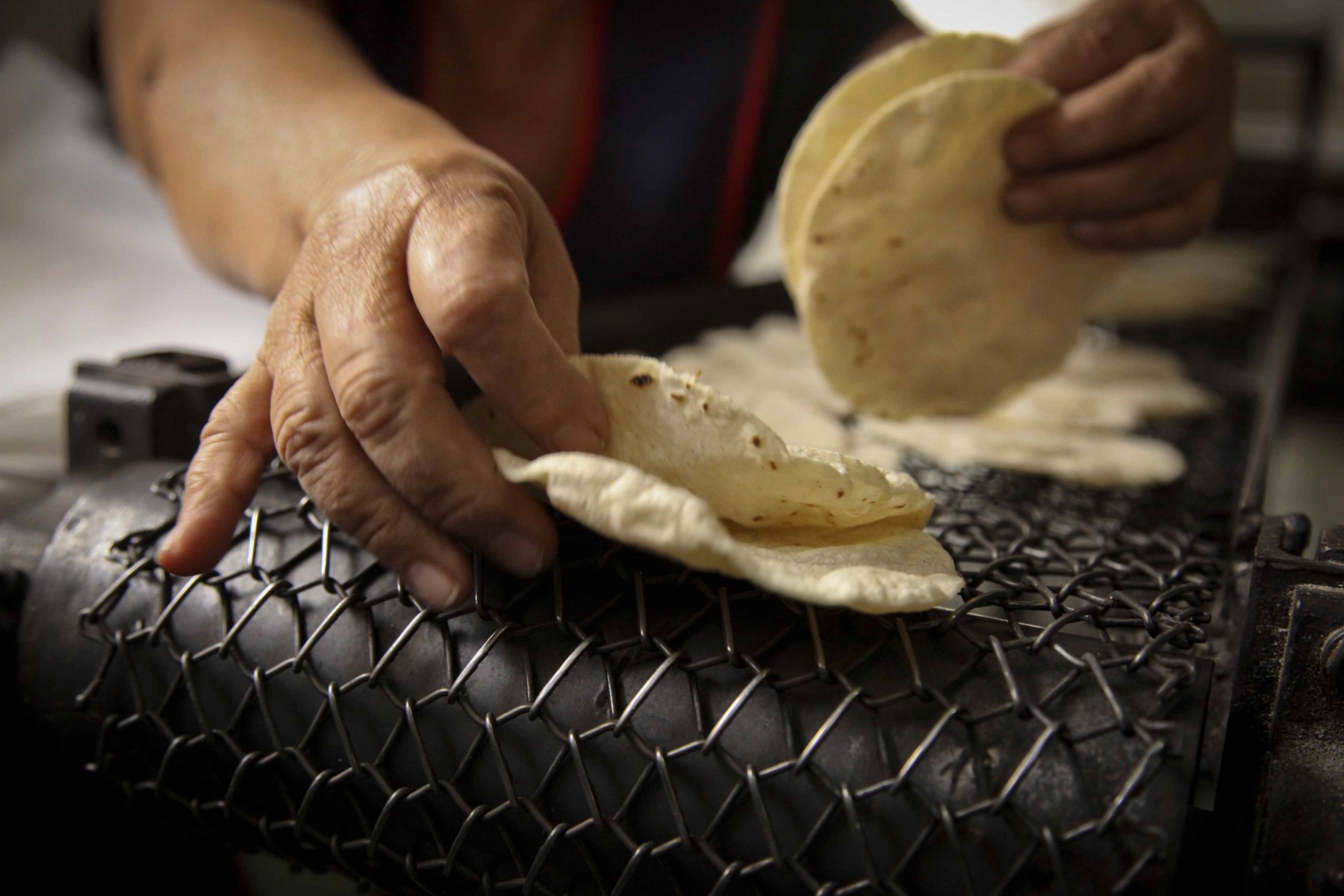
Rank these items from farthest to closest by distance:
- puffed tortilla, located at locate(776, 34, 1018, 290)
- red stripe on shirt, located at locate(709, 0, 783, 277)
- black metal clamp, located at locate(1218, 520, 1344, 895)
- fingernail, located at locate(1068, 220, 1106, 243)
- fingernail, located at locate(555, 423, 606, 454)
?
red stripe on shirt, located at locate(709, 0, 783, 277) < fingernail, located at locate(1068, 220, 1106, 243) < puffed tortilla, located at locate(776, 34, 1018, 290) < fingernail, located at locate(555, 423, 606, 454) < black metal clamp, located at locate(1218, 520, 1344, 895)

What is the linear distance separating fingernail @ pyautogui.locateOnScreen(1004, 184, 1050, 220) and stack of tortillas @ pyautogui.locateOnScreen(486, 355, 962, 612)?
0.53 m

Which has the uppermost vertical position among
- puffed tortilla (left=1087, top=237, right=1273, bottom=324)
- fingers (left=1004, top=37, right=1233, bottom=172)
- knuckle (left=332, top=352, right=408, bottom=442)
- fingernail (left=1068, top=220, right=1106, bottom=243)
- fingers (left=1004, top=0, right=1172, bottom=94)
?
fingers (left=1004, top=0, right=1172, bottom=94)

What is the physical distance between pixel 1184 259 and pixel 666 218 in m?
1.31

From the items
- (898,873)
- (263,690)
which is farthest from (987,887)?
(263,690)

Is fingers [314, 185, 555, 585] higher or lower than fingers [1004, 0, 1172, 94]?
lower

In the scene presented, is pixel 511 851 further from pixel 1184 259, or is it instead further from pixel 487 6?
pixel 1184 259

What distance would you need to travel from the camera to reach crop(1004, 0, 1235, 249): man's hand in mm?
959

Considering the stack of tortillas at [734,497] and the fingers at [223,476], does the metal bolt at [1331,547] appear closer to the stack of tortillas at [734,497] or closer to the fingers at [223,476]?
the stack of tortillas at [734,497]

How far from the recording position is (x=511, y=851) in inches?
21.9

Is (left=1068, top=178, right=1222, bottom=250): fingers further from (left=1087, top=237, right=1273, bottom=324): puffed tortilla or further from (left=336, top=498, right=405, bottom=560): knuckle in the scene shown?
(left=336, top=498, right=405, bottom=560): knuckle

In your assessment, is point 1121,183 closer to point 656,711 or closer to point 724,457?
point 724,457

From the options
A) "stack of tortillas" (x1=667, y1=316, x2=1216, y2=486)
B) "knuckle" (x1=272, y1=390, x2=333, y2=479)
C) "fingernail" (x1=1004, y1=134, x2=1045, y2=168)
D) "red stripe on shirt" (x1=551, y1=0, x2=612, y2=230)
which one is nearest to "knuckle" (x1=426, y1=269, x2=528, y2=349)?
"knuckle" (x1=272, y1=390, x2=333, y2=479)

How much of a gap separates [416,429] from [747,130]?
1.54m

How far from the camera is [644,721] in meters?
0.54
